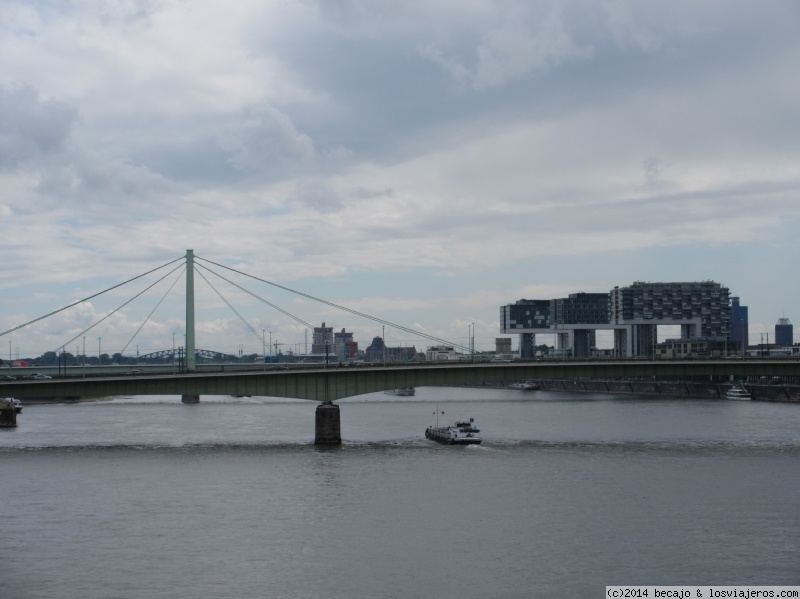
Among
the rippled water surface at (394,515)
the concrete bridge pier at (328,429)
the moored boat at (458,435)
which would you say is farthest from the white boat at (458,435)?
the concrete bridge pier at (328,429)

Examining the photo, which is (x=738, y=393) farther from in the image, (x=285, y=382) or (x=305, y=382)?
(x=285, y=382)

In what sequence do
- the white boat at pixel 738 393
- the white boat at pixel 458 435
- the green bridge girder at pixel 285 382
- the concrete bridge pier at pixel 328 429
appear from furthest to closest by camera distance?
the white boat at pixel 738 393 → the green bridge girder at pixel 285 382 → the white boat at pixel 458 435 → the concrete bridge pier at pixel 328 429

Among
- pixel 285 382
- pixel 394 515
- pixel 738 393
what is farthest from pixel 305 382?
pixel 738 393

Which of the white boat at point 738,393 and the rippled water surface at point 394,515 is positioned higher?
the white boat at point 738,393

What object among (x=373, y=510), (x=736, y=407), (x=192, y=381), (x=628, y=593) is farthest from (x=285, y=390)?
(x=736, y=407)

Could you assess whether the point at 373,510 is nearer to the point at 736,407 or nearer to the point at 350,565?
the point at 350,565

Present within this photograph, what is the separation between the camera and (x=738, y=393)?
174375 millimetres

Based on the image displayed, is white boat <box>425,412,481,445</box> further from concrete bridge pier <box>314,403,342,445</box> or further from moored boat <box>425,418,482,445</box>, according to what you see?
concrete bridge pier <box>314,403,342,445</box>

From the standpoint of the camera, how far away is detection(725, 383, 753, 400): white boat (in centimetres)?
17350

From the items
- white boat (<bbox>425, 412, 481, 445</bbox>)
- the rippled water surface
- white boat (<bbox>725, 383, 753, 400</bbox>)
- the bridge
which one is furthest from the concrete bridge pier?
white boat (<bbox>725, 383, 753, 400</bbox>)

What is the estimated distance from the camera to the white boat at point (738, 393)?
17350cm

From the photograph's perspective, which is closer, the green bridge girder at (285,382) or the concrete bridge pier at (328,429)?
the concrete bridge pier at (328,429)

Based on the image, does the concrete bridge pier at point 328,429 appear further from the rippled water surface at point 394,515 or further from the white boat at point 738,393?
the white boat at point 738,393

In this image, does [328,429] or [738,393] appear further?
[738,393]
